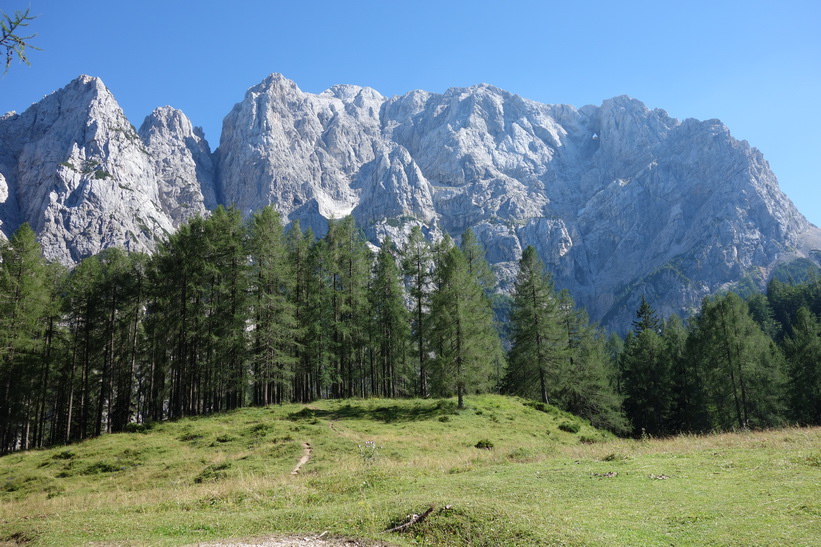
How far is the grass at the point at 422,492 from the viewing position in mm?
8398

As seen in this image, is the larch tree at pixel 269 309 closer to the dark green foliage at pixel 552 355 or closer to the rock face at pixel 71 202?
the dark green foliage at pixel 552 355

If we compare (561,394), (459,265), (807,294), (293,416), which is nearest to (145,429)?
(293,416)

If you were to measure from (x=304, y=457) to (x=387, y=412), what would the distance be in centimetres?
1304

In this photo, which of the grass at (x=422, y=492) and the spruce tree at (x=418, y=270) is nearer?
the grass at (x=422, y=492)

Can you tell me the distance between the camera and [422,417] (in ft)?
109

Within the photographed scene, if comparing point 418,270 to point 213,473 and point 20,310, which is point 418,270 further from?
point 20,310

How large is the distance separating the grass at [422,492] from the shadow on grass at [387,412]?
5727 mm

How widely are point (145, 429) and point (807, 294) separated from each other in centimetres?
12236

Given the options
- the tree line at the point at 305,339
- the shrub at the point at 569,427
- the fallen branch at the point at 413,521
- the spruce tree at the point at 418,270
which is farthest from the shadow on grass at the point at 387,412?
the fallen branch at the point at 413,521

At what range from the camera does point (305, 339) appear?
142ft

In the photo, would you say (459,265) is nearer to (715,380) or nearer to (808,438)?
(808,438)

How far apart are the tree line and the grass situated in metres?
11.6

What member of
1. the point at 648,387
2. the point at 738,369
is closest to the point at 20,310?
the point at 738,369

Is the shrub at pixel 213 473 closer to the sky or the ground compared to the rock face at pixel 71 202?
closer to the ground
